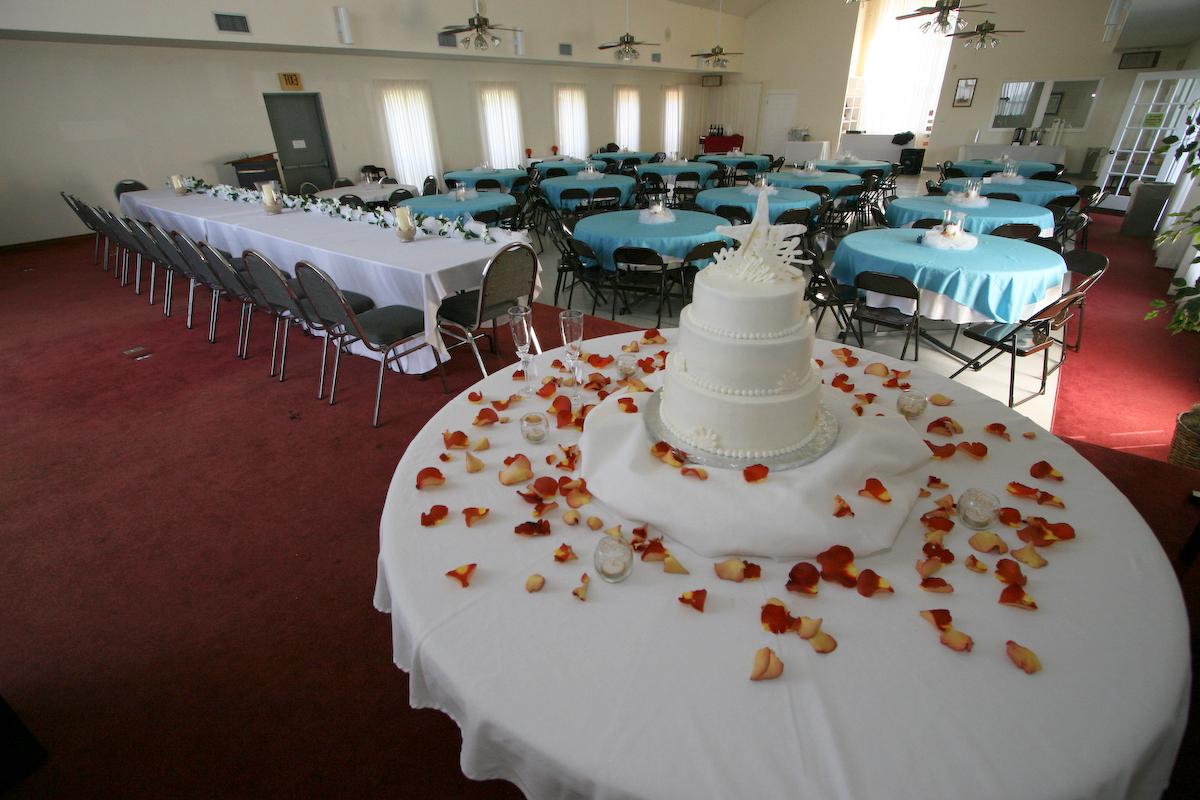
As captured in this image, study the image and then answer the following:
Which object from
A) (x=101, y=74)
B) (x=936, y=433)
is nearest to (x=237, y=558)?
(x=936, y=433)

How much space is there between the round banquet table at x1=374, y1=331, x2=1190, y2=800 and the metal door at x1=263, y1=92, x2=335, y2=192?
10.8m

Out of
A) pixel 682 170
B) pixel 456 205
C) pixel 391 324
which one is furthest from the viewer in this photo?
pixel 682 170

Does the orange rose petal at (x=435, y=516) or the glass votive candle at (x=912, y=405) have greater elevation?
the glass votive candle at (x=912, y=405)

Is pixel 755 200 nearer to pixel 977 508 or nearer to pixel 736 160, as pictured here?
pixel 736 160

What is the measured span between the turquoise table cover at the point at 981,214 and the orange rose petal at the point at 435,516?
5827 mm

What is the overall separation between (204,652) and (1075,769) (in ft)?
8.23

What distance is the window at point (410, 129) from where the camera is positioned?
35.1ft

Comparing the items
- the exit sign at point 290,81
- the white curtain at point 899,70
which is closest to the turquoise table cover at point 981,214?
the exit sign at point 290,81

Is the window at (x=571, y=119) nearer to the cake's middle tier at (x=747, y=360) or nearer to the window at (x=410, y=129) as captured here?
the window at (x=410, y=129)

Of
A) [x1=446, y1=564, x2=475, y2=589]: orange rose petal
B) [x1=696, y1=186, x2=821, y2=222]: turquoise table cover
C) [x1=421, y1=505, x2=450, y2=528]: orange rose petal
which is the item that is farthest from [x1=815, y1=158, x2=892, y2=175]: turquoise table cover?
[x1=446, y1=564, x2=475, y2=589]: orange rose petal

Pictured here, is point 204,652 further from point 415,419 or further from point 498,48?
point 498,48

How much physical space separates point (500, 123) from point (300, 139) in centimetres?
431

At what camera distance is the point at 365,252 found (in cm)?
395

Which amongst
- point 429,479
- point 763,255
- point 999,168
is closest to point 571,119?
point 999,168
